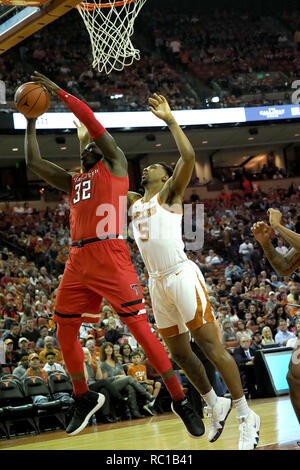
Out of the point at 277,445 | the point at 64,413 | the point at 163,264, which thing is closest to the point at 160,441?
the point at 277,445

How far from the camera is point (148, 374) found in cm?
1141

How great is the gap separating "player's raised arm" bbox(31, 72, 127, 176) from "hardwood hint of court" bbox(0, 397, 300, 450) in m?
2.59

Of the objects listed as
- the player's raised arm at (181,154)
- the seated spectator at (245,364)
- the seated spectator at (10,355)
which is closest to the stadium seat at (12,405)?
the seated spectator at (10,355)

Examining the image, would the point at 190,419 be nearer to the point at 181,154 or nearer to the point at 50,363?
the point at 181,154

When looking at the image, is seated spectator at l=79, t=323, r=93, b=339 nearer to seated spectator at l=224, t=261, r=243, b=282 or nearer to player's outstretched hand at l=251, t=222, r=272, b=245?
seated spectator at l=224, t=261, r=243, b=282

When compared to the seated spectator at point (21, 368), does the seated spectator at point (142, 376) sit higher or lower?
lower

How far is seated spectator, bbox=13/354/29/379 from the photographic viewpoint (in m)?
10.2

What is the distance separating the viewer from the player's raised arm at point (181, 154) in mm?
5184

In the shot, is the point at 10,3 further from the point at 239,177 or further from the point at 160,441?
the point at 239,177

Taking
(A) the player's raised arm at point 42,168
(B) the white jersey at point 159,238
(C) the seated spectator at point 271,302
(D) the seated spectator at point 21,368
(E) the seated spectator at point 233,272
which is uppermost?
(A) the player's raised arm at point 42,168

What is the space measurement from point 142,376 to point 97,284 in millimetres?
6392

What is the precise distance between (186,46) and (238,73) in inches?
137

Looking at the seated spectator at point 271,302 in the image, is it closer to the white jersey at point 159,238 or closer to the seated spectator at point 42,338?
the seated spectator at point 42,338

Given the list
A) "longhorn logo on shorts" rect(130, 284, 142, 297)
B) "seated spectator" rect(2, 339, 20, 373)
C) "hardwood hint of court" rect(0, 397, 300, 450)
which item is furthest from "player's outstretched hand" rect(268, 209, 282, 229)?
"seated spectator" rect(2, 339, 20, 373)
